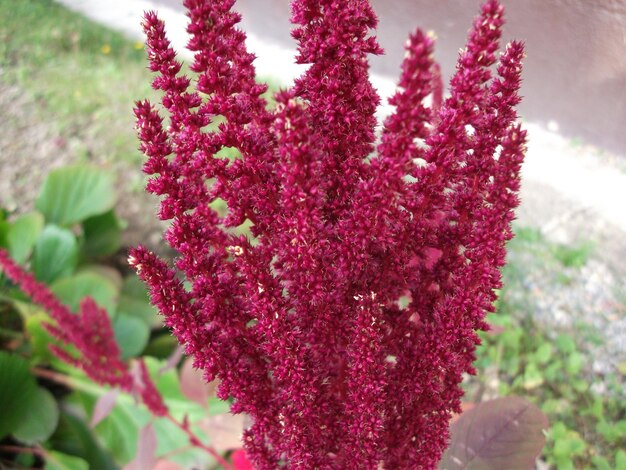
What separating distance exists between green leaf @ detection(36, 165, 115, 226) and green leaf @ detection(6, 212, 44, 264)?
172mm

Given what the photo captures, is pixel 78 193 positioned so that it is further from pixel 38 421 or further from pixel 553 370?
pixel 553 370

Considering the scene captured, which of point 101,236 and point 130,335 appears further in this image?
point 101,236

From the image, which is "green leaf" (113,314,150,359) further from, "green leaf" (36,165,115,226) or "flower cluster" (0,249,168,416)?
"flower cluster" (0,249,168,416)

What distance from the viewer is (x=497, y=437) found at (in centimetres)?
64

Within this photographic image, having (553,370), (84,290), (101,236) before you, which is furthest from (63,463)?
(553,370)

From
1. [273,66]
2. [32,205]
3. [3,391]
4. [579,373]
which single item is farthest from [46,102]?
[579,373]

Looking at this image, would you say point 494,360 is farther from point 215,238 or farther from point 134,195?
point 134,195

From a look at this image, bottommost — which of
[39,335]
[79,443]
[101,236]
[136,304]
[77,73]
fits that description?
[79,443]

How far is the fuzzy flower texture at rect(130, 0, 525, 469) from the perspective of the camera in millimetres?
380

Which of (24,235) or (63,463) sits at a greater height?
(24,235)

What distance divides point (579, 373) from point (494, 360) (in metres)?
0.19

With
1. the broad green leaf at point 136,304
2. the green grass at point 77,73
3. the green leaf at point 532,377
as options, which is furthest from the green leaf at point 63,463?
the green grass at point 77,73

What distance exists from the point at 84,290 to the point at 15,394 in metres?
0.29

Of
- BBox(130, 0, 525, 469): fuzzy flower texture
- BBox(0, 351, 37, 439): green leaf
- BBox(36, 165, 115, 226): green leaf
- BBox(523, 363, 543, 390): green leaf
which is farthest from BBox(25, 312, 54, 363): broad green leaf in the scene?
BBox(523, 363, 543, 390): green leaf
